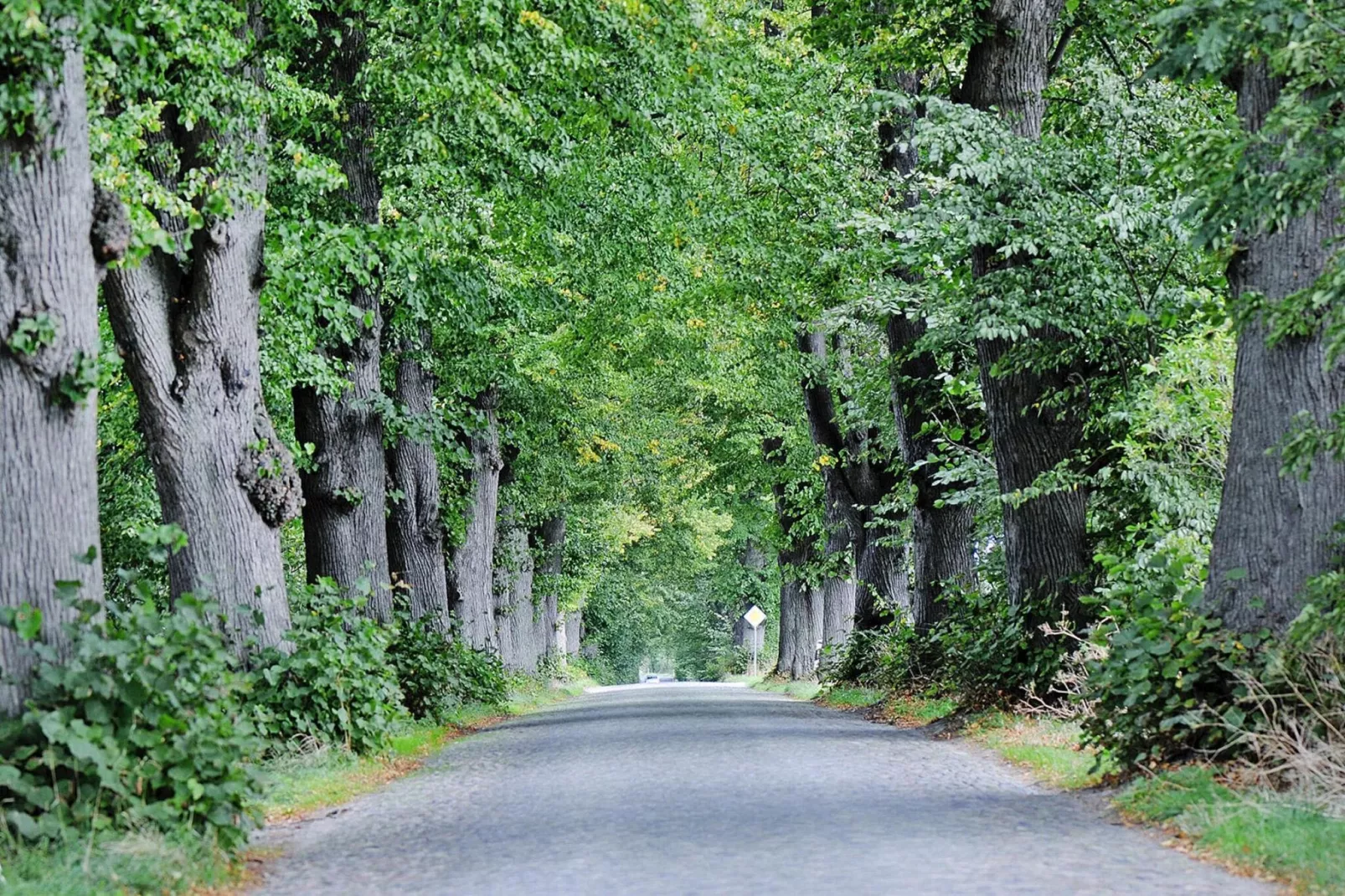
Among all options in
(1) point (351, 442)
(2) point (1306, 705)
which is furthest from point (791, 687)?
(2) point (1306, 705)

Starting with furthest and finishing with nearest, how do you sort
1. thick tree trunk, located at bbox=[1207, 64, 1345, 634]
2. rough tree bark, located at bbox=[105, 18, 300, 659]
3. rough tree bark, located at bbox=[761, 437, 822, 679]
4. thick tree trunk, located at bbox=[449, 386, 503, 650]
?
rough tree bark, located at bbox=[761, 437, 822, 679]
thick tree trunk, located at bbox=[449, 386, 503, 650]
rough tree bark, located at bbox=[105, 18, 300, 659]
thick tree trunk, located at bbox=[1207, 64, 1345, 634]

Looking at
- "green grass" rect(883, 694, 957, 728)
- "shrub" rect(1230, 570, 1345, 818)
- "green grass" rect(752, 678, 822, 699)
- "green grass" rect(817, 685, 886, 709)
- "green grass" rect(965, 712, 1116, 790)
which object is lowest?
"green grass" rect(752, 678, 822, 699)

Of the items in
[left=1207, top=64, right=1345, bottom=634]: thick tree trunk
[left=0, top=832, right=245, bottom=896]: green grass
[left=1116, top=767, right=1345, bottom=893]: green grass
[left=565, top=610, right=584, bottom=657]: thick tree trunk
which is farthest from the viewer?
[left=565, top=610, right=584, bottom=657]: thick tree trunk

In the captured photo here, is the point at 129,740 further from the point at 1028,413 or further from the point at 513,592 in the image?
the point at 513,592

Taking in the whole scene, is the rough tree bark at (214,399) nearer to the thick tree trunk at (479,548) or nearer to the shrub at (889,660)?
the shrub at (889,660)

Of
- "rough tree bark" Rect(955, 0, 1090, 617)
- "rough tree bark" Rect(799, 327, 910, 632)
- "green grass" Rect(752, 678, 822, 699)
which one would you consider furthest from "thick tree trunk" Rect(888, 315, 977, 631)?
"green grass" Rect(752, 678, 822, 699)

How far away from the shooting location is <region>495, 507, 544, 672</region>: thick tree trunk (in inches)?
1547

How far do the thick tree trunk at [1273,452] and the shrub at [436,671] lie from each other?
359 inches

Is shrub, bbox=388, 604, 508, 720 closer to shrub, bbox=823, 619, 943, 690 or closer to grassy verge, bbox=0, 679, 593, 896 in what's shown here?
shrub, bbox=823, 619, 943, 690

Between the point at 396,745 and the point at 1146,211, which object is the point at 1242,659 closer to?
the point at 1146,211

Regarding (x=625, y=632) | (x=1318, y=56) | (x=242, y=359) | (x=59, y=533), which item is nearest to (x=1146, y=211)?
(x=1318, y=56)

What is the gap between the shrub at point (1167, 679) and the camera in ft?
34.7

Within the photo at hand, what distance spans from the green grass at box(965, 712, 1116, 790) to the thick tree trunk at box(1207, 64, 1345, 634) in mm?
1642

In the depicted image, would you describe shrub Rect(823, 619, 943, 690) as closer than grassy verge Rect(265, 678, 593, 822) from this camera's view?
No
